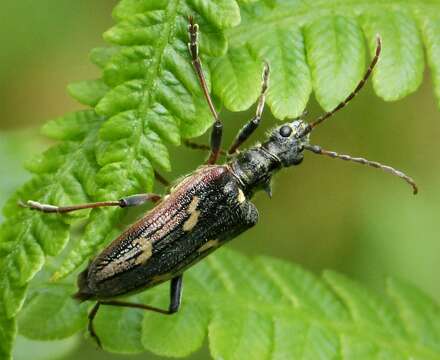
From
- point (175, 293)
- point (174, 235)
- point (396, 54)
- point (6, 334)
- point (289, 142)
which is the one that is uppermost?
point (396, 54)

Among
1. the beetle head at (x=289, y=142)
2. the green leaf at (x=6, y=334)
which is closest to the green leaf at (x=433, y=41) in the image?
the beetle head at (x=289, y=142)

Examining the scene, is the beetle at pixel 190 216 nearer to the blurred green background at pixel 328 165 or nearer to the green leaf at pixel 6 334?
the green leaf at pixel 6 334

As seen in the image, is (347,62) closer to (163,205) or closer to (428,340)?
(163,205)

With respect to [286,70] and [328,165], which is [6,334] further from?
[328,165]

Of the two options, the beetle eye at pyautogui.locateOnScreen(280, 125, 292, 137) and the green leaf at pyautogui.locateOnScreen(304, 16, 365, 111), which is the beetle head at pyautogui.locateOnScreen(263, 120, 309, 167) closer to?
the beetle eye at pyautogui.locateOnScreen(280, 125, 292, 137)

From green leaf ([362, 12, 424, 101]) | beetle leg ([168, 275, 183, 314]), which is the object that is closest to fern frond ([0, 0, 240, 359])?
beetle leg ([168, 275, 183, 314])

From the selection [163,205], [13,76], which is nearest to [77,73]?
[13,76]

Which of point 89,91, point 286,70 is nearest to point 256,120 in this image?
point 286,70
